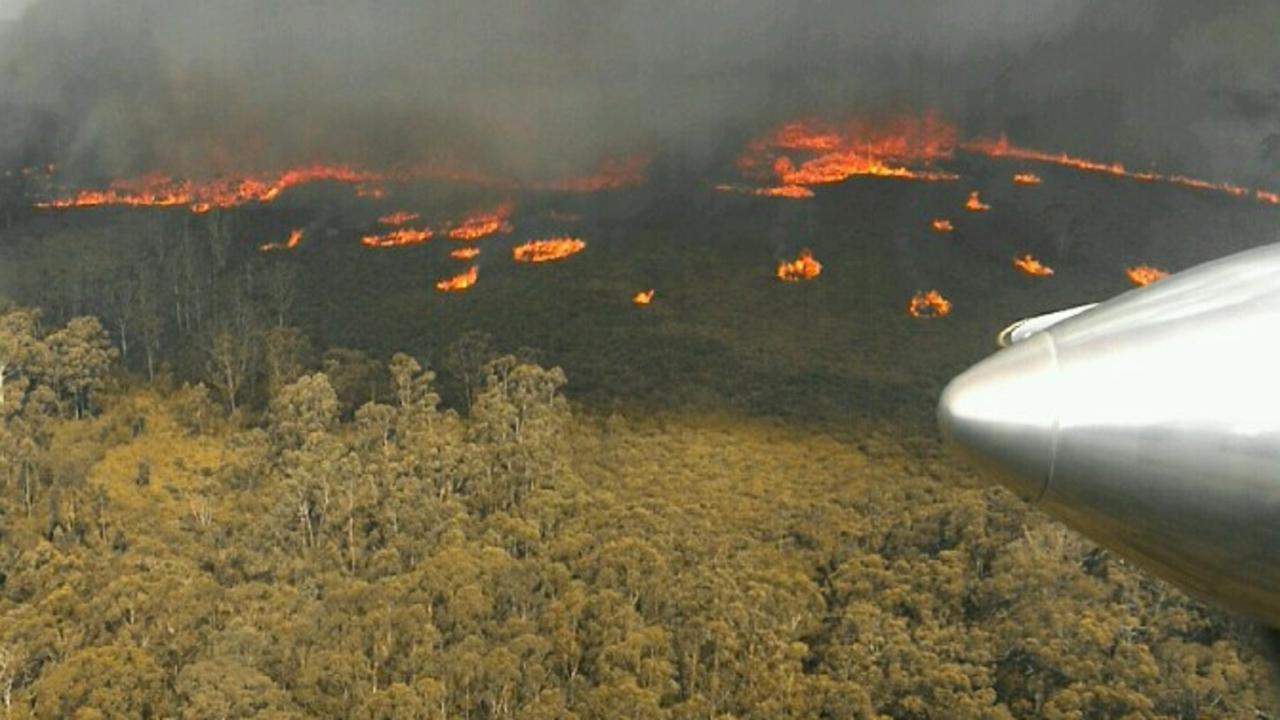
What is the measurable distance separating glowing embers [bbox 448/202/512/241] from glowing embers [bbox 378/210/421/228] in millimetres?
2442

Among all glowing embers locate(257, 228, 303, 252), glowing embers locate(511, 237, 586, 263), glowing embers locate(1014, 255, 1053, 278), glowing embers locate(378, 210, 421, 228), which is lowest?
glowing embers locate(1014, 255, 1053, 278)

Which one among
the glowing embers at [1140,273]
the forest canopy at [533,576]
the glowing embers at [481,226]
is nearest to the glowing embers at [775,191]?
the glowing embers at [481,226]

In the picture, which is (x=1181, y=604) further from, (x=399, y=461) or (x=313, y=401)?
(x=313, y=401)

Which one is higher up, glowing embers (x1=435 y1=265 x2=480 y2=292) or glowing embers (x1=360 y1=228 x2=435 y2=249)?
glowing embers (x1=360 y1=228 x2=435 y2=249)

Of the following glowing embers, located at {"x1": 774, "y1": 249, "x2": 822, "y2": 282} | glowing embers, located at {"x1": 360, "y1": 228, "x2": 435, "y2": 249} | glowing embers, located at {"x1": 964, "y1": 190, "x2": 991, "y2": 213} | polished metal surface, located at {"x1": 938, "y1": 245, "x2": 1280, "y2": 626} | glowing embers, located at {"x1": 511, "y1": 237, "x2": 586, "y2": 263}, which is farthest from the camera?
glowing embers, located at {"x1": 964, "y1": 190, "x2": 991, "y2": 213}

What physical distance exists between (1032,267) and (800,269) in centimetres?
983

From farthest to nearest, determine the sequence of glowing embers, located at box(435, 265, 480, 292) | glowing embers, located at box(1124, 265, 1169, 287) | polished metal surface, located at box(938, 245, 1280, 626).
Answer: glowing embers, located at box(435, 265, 480, 292)
glowing embers, located at box(1124, 265, 1169, 287)
polished metal surface, located at box(938, 245, 1280, 626)

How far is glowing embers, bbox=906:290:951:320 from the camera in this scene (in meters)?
37.3

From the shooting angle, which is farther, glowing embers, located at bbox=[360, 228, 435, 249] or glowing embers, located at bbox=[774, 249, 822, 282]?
glowing embers, located at bbox=[360, 228, 435, 249]

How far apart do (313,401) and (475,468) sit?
22.1ft

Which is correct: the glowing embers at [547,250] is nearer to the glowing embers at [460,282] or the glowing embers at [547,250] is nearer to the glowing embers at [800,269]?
the glowing embers at [460,282]

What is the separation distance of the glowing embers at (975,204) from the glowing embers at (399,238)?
2539 centimetres

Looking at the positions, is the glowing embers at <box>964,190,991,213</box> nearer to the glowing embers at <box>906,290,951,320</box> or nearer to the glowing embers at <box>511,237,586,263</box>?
the glowing embers at <box>906,290,951,320</box>

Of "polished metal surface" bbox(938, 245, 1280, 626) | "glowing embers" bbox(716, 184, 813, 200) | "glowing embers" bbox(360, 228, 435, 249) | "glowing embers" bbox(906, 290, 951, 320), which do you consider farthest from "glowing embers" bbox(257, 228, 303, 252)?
"polished metal surface" bbox(938, 245, 1280, 626)
